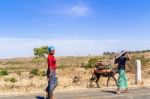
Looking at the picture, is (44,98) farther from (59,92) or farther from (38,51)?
(38,51)

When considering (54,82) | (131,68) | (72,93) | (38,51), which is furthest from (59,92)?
(38,51)

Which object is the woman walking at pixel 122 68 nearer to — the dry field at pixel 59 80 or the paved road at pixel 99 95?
the paved road at pixel 99 95

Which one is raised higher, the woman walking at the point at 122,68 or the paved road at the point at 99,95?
the woman walking at the point at 122,68

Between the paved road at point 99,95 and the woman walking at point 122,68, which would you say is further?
the woman walking at point 122,68

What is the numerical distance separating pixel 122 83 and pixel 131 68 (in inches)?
833

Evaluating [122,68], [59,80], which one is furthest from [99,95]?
[59,80]

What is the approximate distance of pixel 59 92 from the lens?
19594 mm

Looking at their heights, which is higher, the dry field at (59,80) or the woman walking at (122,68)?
the woman walking at (122,68)

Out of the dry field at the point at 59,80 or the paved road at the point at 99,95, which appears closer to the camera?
the paved road at the point at 99,95

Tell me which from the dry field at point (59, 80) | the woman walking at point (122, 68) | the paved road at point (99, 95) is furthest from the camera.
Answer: the dry field at point (59, 80)

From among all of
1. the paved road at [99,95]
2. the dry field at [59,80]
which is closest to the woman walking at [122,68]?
the paved road at [99,95]

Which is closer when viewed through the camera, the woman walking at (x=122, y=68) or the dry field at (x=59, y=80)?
the woman walking at (x=122, y=68)

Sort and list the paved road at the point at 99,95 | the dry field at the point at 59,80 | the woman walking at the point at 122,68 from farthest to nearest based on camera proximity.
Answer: the dry field at the point at 59,80, the woman walking at the point at 122,68, the paved road at the point at 99,95

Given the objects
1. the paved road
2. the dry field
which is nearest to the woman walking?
the paved road
